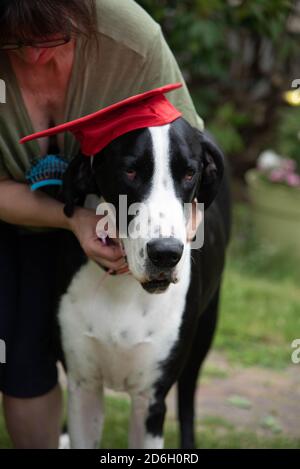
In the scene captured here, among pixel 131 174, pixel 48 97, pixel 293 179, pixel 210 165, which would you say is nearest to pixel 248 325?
pixel 293 179

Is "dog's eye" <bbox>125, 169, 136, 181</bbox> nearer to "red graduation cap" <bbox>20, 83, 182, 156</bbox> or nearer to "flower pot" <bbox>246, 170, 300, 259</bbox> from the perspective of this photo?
"red graduation cap" <bbox>20, 83, 182, 156</bbox>

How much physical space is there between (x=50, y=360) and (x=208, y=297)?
591 mm

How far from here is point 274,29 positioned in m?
3.59

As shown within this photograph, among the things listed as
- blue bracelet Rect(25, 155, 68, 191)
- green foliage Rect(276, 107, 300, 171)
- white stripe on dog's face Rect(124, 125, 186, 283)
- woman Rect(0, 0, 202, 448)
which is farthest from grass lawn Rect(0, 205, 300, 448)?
white stripe on dog's face Rect(124, 125, 186, 283)

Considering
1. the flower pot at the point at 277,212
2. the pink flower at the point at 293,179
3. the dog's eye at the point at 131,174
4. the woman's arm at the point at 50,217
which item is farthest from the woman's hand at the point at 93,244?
the pink flower at the point at 293,179

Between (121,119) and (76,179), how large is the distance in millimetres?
249

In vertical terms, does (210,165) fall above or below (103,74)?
below

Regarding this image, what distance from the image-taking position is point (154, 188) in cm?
209

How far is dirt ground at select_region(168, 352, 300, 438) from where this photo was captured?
11.9 feet

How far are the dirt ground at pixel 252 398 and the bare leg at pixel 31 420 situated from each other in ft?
3.14

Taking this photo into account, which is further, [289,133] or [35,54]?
[289,133]

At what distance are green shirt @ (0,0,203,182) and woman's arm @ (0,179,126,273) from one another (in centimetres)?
7

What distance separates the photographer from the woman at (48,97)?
88.3 inches

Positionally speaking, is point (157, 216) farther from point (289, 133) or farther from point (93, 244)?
point (289, 133)
